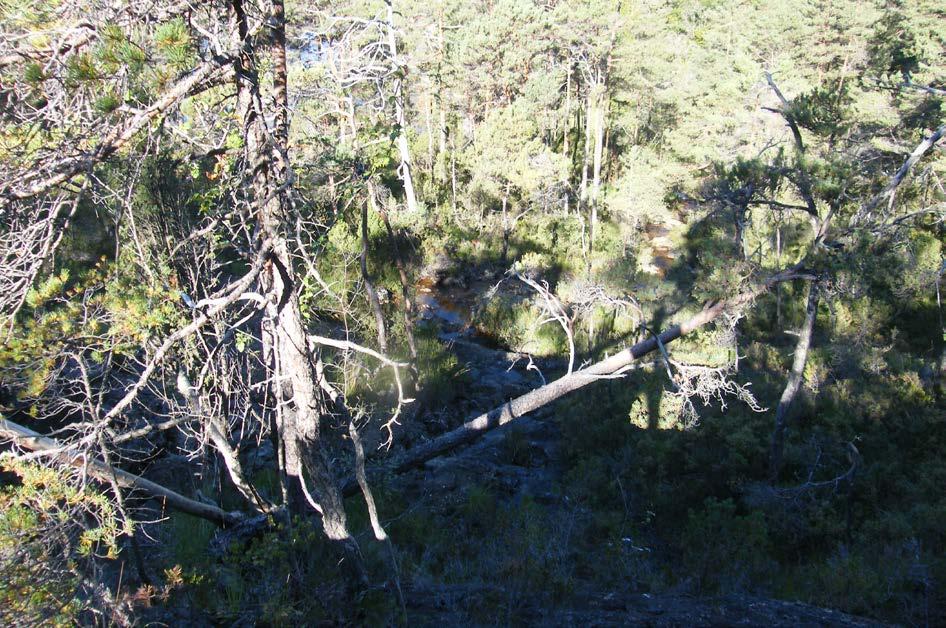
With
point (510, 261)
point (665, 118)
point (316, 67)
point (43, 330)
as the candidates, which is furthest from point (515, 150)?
point (43, 330)

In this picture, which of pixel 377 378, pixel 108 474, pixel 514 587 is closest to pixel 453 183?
pixel 377 378

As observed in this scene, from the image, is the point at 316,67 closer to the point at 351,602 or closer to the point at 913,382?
the point at 351,602

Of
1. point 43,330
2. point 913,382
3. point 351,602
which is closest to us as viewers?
point 43,330

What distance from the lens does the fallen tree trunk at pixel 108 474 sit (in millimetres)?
3218

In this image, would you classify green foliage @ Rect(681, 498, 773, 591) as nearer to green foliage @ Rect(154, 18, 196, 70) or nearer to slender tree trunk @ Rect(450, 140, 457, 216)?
green foliage @ Rect(154, 18, 196, 70)

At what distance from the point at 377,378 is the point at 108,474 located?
6952mm

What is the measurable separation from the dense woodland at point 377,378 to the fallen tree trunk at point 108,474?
1.6 inches

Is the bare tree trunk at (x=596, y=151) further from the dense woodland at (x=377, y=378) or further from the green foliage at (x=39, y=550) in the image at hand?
the green foliage at (x=39, y=550)

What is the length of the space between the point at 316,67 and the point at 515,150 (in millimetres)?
15221

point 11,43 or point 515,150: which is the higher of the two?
point 11,43

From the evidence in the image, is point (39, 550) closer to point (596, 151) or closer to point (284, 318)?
point (284, 318)

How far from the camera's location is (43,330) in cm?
381

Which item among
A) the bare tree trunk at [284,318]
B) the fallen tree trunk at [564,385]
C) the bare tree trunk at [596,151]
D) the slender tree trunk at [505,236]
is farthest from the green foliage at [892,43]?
the bare tree trunk at [284,318]

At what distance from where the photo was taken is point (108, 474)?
356 cm
